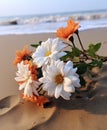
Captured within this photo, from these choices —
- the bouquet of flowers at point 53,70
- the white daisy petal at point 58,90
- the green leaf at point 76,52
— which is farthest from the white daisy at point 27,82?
the green leaf at point 76,52

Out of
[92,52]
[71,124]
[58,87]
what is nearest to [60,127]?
[71,124]

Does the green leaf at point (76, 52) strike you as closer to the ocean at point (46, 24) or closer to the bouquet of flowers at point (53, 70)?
the bouquet of flowers at point (53, 70)

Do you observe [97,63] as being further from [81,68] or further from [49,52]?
[49,52]

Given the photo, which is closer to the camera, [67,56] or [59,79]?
[59,79]

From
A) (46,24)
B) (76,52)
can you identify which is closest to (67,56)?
(76,52)

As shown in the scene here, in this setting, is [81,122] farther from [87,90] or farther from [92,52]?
[92,52]

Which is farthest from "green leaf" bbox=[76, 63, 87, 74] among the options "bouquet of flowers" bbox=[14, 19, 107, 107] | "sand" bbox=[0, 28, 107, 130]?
"sand" bbox=[0, 28, 107, 130]

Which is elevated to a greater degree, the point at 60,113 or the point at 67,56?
the point at 67,56

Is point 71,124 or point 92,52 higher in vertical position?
point 92,52
